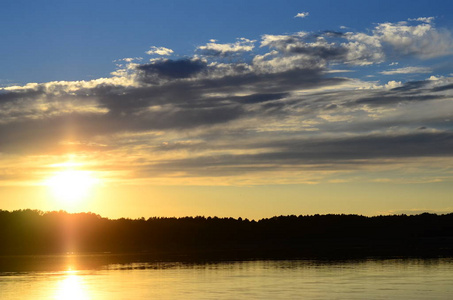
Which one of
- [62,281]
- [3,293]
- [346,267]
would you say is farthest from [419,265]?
[3,293]

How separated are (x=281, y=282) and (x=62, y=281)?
23999 millimetres

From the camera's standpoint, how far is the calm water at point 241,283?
57650mm

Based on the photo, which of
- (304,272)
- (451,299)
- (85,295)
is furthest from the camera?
(304,272)

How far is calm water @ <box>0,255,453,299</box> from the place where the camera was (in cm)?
5765

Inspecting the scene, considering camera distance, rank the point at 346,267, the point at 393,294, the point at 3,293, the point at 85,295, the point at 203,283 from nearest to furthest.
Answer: the point at 393,294
the point at 85,295
the point at 3,293
the point at 203,283
the point at 346,267

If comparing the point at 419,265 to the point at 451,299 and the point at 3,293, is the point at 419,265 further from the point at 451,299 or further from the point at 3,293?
the point at 3,293

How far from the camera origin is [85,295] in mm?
60344

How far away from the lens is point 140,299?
56.8 metres

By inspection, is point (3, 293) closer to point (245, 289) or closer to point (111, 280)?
point (111, 280)

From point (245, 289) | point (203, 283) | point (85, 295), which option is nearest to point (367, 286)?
point (245, 289)

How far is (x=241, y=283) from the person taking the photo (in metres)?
67.9

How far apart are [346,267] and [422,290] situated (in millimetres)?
30901

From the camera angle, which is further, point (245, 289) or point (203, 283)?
point (203, 283)

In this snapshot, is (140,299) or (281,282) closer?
(140,299)
